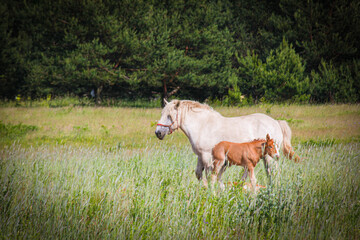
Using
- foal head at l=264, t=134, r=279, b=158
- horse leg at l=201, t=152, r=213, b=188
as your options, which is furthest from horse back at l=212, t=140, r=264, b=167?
horse leg at l=201, t=152, r=213, b=188

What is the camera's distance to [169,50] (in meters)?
21.4

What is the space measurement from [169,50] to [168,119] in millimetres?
17770

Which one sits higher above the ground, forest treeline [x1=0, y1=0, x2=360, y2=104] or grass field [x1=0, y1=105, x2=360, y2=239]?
forest treeline [x1=0, y1=0, x2=360, y2=104]

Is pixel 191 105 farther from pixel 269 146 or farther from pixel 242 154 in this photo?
pixel 269 146

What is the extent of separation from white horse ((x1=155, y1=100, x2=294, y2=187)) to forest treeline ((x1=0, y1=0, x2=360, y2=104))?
16.1 metres

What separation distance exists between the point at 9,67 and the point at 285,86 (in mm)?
19952

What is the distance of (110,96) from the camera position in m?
27.2

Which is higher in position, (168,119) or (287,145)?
(168,119)

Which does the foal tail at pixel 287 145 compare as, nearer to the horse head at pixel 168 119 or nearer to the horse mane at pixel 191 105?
the horse mane at pixel 191 105

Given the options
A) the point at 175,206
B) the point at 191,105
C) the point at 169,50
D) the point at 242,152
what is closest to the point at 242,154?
the point at 242,152

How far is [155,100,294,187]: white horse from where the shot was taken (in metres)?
4.20

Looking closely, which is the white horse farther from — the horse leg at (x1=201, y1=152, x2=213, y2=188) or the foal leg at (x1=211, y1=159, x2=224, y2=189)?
the foal leg at (x1=211, y1=159, x2=224, y2=189)

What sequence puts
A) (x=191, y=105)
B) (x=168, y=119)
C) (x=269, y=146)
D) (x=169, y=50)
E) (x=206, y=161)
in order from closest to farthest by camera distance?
1. (x=269, y=146)
2. (x=206, y=161)
3. (x=168, y=119)
4. (x=191, y=105)
5. (x=169, y=50)

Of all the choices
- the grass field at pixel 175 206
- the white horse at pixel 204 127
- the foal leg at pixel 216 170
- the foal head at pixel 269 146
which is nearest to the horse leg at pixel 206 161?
the white horse at pixel 204 127
